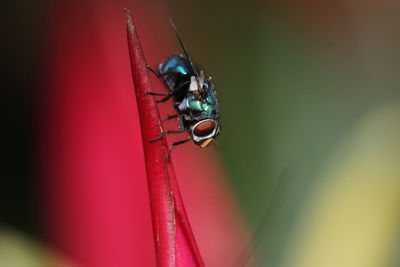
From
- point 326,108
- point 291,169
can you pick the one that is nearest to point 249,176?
point 291,169

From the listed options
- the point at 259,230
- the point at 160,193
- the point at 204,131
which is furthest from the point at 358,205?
the point at 160,193

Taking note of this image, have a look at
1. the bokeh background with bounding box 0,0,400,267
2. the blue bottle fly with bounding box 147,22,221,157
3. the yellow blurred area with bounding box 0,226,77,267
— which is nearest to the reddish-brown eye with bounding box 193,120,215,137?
the blue bottle fly with bounding box 147,22,221,157

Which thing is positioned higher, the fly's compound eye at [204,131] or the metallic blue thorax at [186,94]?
the metallic blue thorax at [186,94]

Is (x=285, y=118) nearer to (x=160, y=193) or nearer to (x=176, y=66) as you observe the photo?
(x=176, y=66)

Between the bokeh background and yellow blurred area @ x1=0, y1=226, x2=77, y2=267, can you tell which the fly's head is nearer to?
the bokeh background

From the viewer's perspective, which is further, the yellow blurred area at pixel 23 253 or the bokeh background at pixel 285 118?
the bokeh background at pixel 285 118

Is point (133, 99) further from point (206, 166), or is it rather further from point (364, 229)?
point (364, 229)

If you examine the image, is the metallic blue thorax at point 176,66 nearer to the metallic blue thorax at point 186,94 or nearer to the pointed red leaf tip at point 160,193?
the metallic blue thorax at point 186,94

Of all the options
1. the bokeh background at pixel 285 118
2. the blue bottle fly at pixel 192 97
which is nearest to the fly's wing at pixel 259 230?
the bokeh background at pixel 285 118
